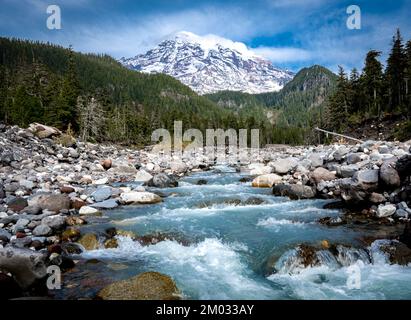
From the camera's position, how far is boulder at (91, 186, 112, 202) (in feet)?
56.2

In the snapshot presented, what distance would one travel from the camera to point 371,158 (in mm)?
19359

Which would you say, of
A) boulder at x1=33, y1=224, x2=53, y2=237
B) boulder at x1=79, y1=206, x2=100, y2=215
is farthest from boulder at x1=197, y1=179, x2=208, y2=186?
boulder at x1=33, y1=224, x2=53, y2=237

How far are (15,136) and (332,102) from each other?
195ft

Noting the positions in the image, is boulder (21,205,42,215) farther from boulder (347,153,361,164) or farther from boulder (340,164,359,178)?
boulder (347,153,361,164)

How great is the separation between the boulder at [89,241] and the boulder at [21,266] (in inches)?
127

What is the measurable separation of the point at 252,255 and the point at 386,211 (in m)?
6.34

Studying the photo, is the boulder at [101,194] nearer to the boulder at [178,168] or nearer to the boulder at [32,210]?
the boulder at [32,210]

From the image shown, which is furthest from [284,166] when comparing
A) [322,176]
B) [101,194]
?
[101,194]

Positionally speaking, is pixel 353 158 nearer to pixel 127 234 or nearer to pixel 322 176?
pixel 322 176

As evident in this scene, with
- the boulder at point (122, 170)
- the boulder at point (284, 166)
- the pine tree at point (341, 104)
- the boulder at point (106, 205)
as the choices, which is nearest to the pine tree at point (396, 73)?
the pine tree at point (341, 104)

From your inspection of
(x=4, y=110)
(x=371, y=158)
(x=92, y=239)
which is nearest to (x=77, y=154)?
(x=92, y=239)

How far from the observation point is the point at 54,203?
Result: 14.7 metres

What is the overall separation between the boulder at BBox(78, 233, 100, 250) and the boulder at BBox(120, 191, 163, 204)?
575 centimetres

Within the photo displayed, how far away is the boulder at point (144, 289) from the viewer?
7.15m
